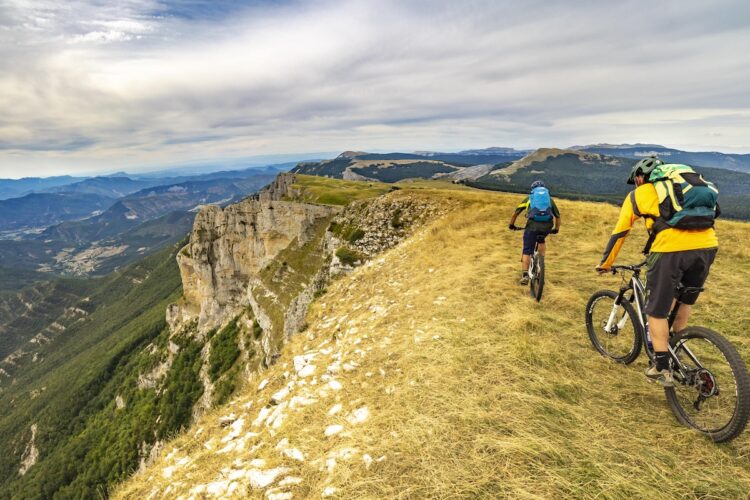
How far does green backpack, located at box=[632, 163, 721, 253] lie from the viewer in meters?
5.56

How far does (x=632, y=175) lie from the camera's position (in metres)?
7.09

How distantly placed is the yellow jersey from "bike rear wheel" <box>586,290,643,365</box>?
1.15 meters

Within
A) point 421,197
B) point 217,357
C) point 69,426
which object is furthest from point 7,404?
point 421,197

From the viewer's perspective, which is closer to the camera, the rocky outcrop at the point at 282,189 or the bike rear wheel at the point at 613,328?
the bike rear wheel at the point at 613,328

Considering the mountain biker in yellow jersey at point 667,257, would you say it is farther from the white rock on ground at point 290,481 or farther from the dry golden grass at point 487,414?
the white rock on ground at point 290,481

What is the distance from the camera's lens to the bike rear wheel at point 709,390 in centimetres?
474

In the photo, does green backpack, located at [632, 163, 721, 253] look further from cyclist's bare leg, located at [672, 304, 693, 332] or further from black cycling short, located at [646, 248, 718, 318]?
cyclist's bare leg, located at [672, 304, 693, 332]

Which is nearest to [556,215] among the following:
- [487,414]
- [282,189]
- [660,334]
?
[660,334]

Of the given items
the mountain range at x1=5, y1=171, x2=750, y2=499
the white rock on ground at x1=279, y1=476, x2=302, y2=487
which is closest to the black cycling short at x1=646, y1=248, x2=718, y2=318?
the mountain range at x1=5, y1=171, x2=750, y2=499

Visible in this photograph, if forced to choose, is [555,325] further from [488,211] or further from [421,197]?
[421,197]

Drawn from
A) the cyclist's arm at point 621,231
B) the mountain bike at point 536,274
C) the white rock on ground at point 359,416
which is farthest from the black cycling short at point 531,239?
the white rock on ground at point 359,416

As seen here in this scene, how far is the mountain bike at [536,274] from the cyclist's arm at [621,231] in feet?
10.2

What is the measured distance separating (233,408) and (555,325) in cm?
932

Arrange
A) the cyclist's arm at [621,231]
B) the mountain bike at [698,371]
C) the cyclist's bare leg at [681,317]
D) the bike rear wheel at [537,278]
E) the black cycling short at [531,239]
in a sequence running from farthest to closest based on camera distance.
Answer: the black cycling short at [531,239]
the bike rear wheel at [537,278]
the cyclist's arm at [621,231]
the cyclist's bare leg at [681,317]
the mountain bike at [698,371]
